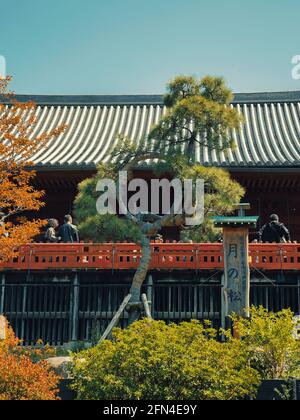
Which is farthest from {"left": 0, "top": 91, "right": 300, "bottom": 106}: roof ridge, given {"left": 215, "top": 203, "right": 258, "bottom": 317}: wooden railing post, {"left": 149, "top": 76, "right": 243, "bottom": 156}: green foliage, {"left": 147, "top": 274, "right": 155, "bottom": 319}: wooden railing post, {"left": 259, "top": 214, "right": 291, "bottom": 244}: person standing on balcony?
{"left": 215, "top": 203, "right": 258, "bottom": 317}: wooden railing post

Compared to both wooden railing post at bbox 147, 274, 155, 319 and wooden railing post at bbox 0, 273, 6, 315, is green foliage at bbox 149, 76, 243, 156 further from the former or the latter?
wooden railing post at bbox 0, 273, 6, 315

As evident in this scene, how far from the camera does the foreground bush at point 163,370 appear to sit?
34.9ft

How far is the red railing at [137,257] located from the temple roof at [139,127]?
4.80 metres

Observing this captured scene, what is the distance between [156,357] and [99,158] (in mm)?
12731

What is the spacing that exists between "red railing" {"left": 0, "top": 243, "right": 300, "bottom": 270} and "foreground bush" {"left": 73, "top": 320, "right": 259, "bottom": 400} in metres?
5.73

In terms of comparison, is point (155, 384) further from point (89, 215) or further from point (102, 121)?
point (102, 121)

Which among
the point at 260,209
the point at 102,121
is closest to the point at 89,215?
the point at 260,209

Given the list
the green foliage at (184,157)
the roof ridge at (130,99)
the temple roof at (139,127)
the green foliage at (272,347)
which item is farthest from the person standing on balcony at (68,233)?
the roof ridge at (130,99)

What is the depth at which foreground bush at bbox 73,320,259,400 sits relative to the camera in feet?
34.9

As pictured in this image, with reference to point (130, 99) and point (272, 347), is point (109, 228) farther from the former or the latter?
point (130, 99)

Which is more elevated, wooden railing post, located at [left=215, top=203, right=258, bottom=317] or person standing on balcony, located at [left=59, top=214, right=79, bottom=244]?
person standing on balcony, located at [left=59, top=214, right=79, bottom=244]

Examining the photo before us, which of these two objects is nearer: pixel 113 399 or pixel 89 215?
pixel 113 399

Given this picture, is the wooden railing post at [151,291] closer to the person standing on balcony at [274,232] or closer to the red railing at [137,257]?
the red railing at [137,257]

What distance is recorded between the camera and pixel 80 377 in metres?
11.2
